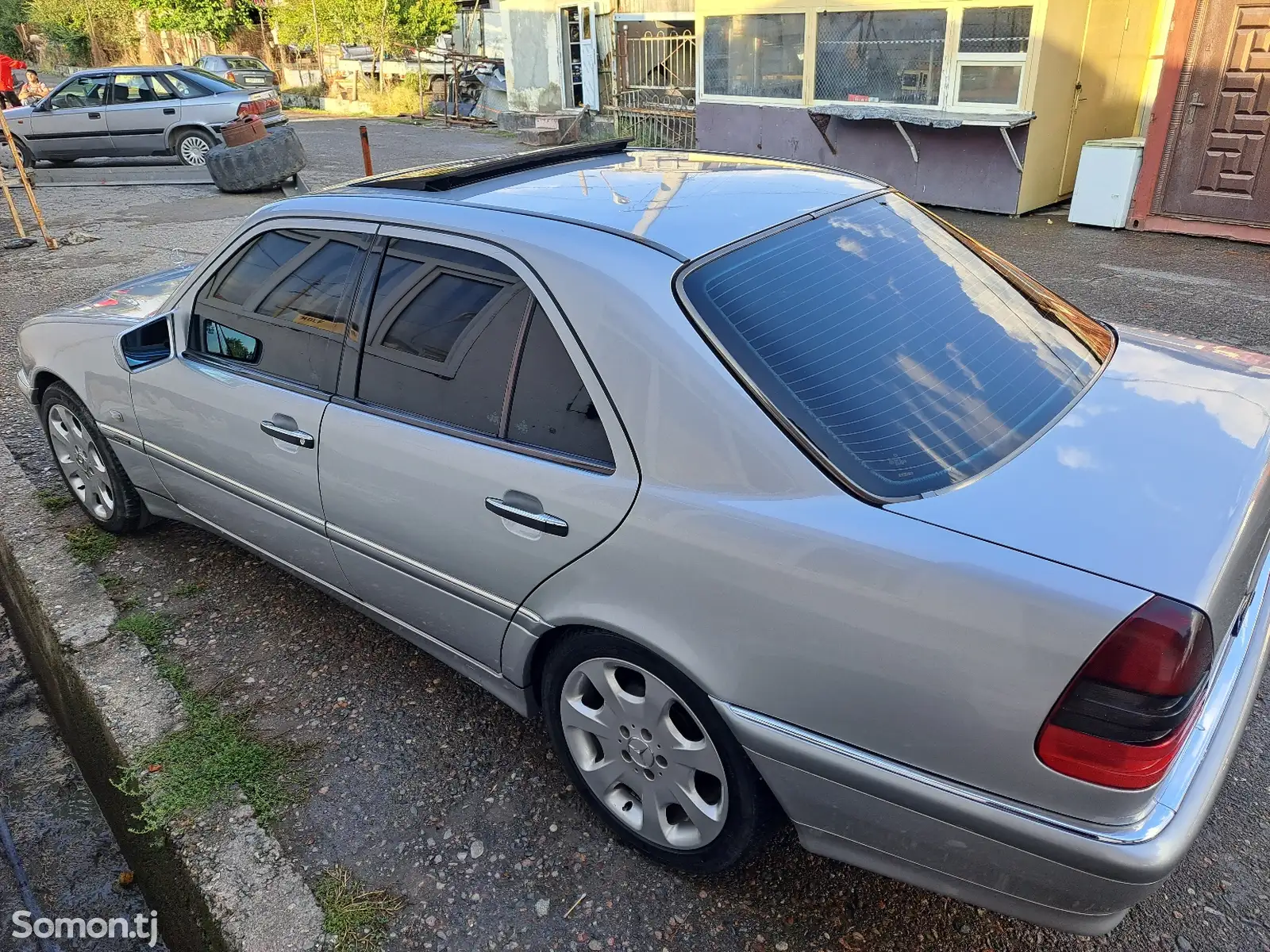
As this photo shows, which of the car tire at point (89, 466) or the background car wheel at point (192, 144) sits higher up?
the background car wheel at point (192, 144)

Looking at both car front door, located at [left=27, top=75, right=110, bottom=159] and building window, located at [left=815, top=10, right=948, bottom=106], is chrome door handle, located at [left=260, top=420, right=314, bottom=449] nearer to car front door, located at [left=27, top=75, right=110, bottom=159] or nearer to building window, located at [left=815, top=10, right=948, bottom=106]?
building window, located at [left=815, top=10, right=948, bottom=106]

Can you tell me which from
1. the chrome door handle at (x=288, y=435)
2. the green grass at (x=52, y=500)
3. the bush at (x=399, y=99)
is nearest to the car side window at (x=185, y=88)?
the bush at (x=399, y=99)

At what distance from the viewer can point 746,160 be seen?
298 cm

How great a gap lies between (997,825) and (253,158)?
40.5 feet

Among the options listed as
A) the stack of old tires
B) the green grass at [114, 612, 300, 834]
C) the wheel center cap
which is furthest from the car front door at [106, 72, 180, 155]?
the wheel center cap

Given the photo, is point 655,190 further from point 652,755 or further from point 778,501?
point 652,755

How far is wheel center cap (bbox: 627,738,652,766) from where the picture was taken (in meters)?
2.22

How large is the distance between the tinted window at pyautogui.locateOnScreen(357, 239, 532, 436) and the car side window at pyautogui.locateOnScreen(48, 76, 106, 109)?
1499 centimetres

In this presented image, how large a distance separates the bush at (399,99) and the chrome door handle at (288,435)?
22.5 m

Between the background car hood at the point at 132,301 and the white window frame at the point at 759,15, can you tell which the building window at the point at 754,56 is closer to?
the white window frame at the point at 759,15

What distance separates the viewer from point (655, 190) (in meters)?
2.56

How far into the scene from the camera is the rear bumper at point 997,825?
162 cm
